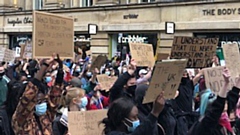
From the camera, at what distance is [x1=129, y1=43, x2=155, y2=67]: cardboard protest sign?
8.09 m

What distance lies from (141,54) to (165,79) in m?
3.33

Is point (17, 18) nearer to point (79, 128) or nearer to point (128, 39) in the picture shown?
point (128, 39)

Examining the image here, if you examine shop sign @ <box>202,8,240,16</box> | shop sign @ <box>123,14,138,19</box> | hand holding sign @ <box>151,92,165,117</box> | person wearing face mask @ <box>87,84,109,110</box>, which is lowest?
person wearing face mask @ <box>87,84,109,110</box>

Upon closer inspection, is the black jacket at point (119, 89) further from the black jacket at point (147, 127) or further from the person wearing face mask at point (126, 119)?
the black jacket at point (147, 127)

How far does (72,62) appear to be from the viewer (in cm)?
A: 1619

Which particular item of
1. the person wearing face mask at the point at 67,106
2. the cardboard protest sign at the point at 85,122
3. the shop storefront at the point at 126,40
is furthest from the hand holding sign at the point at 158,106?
the shop storefront at the point at 126,40

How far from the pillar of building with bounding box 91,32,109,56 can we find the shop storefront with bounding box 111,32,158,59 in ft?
1.04

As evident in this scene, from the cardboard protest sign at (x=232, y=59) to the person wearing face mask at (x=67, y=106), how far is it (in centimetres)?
180

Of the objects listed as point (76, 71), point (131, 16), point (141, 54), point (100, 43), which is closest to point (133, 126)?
point (141, 54)

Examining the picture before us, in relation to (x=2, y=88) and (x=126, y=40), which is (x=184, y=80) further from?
(x=126, y=40)

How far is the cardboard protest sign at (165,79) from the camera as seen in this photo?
4691mm

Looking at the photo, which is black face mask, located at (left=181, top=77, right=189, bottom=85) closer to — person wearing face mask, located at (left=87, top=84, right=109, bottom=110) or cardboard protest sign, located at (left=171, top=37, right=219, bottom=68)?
cardboard protest sign, located at (left=171, top=37, right=219, bottom=68)

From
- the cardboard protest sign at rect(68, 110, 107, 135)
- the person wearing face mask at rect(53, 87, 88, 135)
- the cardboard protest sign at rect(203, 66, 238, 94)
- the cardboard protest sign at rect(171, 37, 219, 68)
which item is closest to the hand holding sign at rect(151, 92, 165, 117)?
the cardboard protest sign at rect(68, 110, 107, 135)

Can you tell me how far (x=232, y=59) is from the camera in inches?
248
